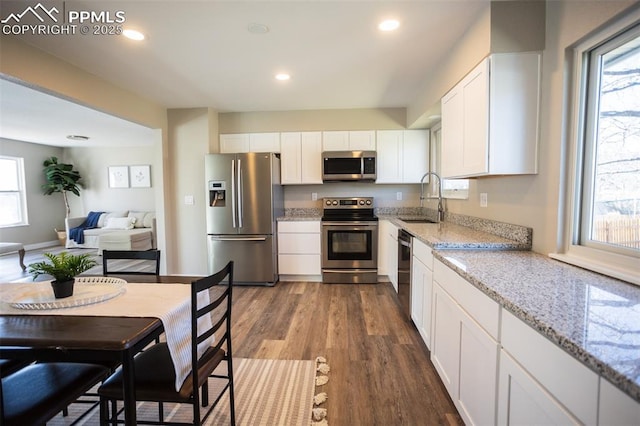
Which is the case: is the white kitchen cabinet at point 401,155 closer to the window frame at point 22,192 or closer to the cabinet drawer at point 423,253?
the cabinet drawer at point 423,253

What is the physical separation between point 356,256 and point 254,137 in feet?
7.41

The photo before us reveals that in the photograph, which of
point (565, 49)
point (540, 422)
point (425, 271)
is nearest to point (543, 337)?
point (540, 422)

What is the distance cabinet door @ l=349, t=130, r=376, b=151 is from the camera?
4117 mm

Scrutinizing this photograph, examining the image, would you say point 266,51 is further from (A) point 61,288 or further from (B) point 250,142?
(A) point 61,288

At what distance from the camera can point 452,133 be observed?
2.39 m

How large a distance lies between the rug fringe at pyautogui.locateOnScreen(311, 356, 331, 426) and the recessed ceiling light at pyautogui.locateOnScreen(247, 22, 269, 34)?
2489mm

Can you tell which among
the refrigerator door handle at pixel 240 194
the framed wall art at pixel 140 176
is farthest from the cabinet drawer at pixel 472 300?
the framed wall art at pixel 140 176

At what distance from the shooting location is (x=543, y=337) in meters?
0.89

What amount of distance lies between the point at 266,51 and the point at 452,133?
1.70 meters

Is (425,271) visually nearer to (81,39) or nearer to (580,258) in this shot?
(580,258)

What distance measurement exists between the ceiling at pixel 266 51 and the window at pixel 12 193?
3606mm

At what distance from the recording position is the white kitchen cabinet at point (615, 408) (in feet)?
2.03

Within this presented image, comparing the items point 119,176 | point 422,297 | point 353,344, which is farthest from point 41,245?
point 422,297

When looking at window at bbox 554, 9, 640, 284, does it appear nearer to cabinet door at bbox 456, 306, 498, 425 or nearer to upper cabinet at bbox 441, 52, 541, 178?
upper cabinet at bbox 441, 52, 541, 178
